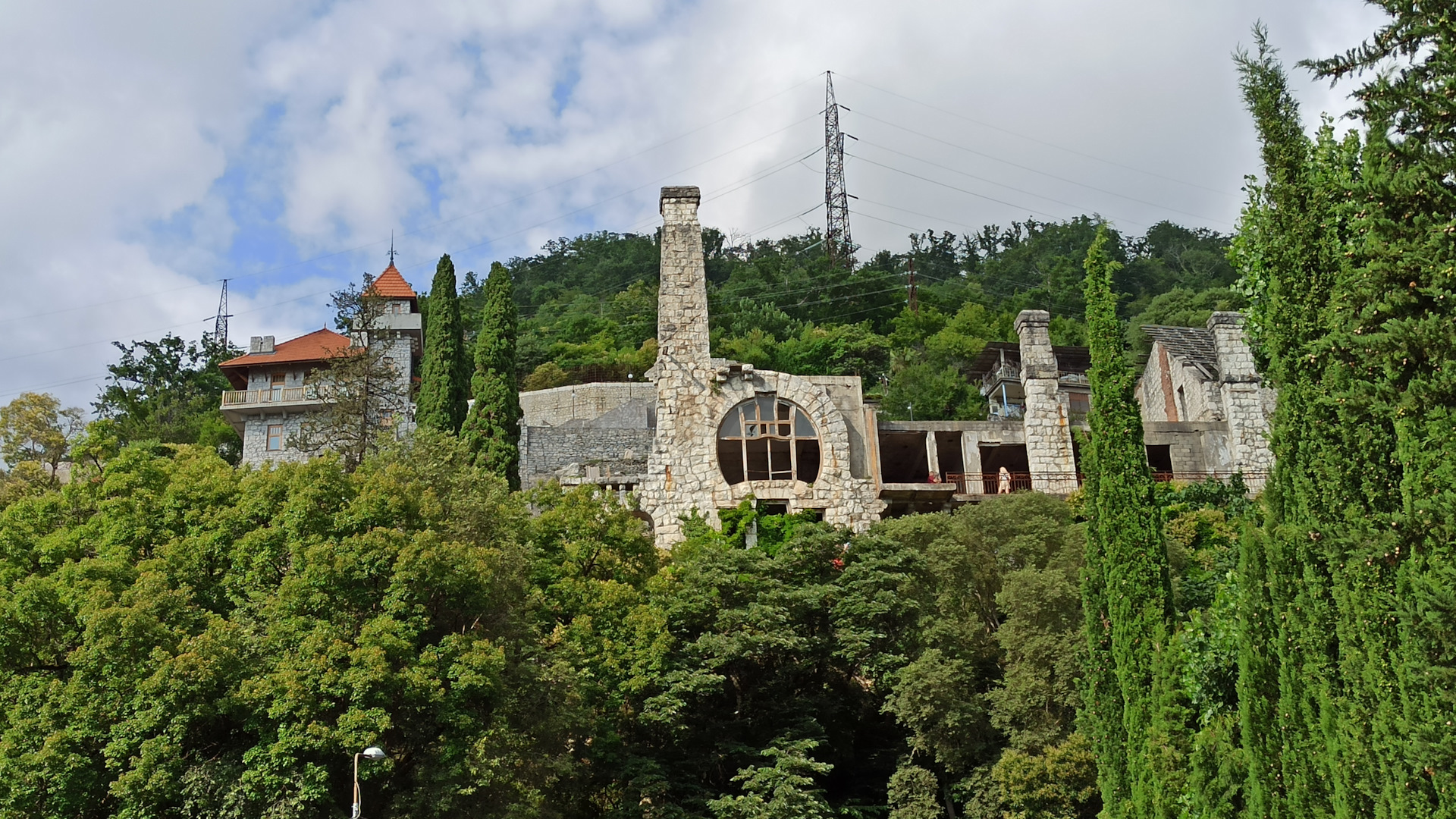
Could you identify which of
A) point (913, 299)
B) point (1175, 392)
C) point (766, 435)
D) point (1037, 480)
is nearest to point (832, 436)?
point (766, 435)

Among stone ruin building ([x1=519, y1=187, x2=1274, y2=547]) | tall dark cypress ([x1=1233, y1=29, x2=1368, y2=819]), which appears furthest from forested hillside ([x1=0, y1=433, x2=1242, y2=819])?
stone ruin building ([x1=519, y1=187, x2=1274, y2=547])

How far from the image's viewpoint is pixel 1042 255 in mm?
81000

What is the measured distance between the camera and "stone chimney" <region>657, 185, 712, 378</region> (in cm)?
3609

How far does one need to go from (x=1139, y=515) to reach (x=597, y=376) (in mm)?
41838

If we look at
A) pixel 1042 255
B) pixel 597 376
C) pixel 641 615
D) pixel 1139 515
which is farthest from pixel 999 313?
pixel 1139 515

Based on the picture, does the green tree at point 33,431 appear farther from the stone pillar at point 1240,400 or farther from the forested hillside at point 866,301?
the stone pillar at point 1240,400

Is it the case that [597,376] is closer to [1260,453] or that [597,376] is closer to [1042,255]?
[1260,453]

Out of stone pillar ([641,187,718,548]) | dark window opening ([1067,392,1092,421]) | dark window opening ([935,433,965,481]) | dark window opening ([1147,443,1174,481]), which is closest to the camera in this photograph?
stone pillar ([641,187,718,548])

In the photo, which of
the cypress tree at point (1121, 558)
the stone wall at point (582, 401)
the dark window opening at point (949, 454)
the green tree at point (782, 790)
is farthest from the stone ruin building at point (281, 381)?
the cypress tree at point (1121, 558)

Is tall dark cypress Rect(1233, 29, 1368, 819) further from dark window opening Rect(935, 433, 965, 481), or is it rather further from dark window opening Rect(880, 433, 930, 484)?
dark window opening Rect(935, 433, 965, 481)

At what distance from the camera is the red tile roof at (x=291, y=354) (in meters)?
48.3

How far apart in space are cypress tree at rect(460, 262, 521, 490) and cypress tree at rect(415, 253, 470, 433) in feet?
3.98

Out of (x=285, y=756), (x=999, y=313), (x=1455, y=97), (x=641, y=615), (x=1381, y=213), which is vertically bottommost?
(x=285, y=756)

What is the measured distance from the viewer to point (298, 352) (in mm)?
49469
